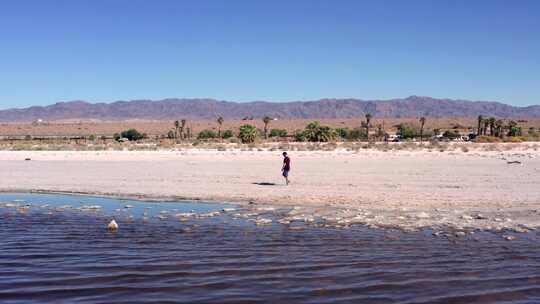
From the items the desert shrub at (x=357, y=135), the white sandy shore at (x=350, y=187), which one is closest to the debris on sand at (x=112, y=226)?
the white sandy shore at (x=350, y=187)

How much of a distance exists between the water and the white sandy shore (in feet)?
8.20

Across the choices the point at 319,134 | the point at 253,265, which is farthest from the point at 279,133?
the point at 253,265

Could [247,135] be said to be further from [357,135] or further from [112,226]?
[112,226]

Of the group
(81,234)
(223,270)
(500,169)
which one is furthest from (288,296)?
(500,169)

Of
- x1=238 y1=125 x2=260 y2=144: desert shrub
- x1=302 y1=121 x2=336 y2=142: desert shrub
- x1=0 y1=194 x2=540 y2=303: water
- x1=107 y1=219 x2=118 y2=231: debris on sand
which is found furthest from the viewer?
x1=302 y1=121 x2=336 y2=142: desert shrub

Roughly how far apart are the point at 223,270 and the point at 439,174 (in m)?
20.1

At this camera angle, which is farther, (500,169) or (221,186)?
(500,169)

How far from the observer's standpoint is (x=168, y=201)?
68.1ft

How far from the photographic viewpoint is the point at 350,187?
78.4ft

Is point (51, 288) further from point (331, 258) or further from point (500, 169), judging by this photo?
point (500, 169)

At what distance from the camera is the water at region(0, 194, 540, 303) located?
915 cm

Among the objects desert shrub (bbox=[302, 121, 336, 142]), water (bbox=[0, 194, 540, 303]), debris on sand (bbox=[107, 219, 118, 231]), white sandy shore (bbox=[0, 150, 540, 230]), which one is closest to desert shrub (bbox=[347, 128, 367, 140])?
desert shrub (bbox=[302, 121, 336, 142])

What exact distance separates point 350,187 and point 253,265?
13378 millimetres

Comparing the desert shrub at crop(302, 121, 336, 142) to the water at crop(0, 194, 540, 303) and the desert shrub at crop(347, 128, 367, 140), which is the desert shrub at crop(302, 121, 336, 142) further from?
the water at crop(0, 194, 540, 303)
